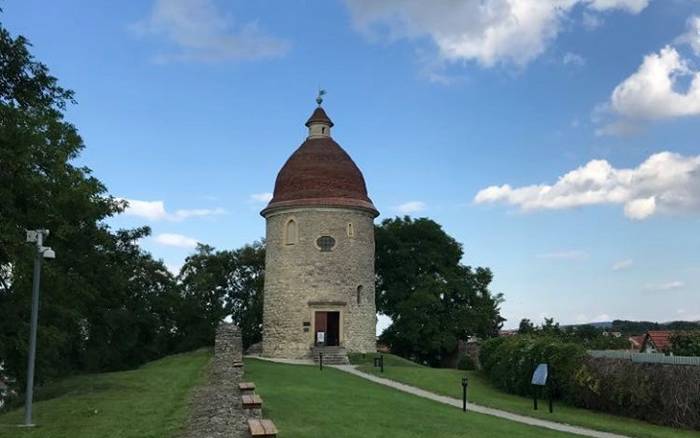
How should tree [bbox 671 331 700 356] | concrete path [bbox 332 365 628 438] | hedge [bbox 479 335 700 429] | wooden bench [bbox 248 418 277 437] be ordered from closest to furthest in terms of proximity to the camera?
wooden bench [bbox 248 418 277 437]
concrete path [bbox 332 365 628 438]
hedge [bbox 479 335 700 429]
tree [bbox 671 331 700 356]

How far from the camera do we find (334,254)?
35.1 meters

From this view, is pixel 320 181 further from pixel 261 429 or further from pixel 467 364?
pixel 261 429

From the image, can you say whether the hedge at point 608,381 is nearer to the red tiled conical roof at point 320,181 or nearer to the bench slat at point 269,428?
the bench slat at point 269,428

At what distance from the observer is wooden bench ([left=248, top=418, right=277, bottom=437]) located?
8922 mm

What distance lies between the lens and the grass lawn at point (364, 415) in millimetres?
11508

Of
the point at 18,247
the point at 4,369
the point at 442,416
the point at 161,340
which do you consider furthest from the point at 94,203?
the point at 161,340

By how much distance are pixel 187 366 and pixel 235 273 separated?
20052mm

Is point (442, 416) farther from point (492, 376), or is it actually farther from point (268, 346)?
point (268, 346)

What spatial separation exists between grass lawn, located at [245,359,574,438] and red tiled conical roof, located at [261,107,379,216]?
16.5 meters

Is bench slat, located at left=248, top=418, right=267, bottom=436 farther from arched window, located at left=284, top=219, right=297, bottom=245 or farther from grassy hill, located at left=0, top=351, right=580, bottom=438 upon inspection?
arched window, located at left=284, top=219, right=297, bottom=245

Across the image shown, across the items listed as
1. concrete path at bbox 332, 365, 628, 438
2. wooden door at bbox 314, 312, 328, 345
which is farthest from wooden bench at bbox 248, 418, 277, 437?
wooden door at bbox 314, 312, 328, 345

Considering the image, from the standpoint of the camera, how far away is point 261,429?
30.2 ft

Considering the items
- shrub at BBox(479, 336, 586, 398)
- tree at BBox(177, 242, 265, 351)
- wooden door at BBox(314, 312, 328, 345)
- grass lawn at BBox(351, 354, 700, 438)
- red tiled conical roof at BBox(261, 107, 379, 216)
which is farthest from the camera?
tree at BBox(177, 242, 265, 351)

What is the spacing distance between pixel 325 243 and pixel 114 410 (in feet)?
72.5
